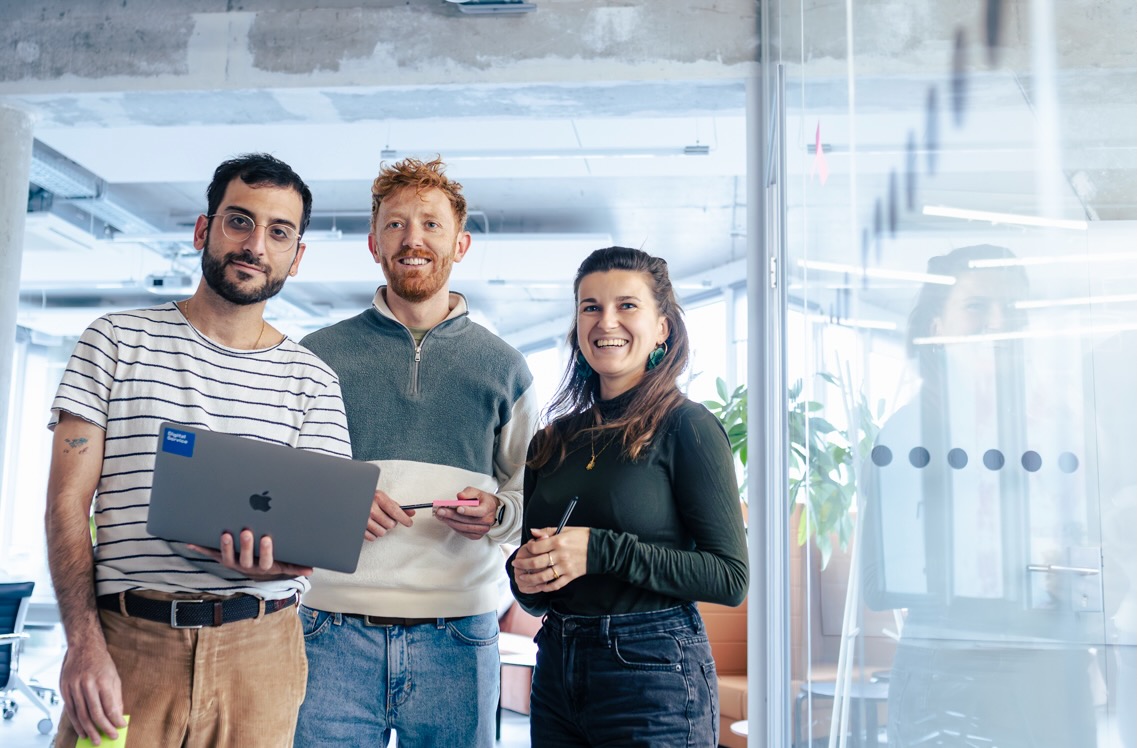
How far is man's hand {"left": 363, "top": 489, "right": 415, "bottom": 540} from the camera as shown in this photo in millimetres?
1679

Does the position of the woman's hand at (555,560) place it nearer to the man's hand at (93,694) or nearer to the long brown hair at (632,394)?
the long brown hair at (632,394)

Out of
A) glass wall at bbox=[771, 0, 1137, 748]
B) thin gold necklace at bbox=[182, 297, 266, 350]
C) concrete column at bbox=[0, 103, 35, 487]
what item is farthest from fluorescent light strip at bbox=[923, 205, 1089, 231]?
concrete column at bbox=[0, 103, 35, 487]

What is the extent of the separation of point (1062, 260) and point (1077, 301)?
0.07ft

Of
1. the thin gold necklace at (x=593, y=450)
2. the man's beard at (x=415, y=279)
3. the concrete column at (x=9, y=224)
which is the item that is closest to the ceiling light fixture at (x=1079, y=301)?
the thin gold necklace at (x=593, y=450)

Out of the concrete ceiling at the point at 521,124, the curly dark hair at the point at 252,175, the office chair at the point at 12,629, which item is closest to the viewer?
the concrete ceiling at the point at 521,124

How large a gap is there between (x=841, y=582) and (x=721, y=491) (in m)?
0.39

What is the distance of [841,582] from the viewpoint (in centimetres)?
110

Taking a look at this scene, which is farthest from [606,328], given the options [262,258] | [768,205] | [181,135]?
[181,135]

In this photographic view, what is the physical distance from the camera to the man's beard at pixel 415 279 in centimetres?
188

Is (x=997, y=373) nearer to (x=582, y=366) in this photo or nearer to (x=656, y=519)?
(x=656, y=519)

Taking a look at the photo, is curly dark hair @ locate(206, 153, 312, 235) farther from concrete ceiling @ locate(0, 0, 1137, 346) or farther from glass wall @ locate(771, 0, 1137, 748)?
glass wall @ locate(771, 0, 1137, 748)

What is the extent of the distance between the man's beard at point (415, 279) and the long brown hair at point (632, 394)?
306 millimetres

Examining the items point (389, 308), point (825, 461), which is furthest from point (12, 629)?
point (825, 461)

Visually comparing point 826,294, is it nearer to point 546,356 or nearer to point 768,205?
point 768,205
